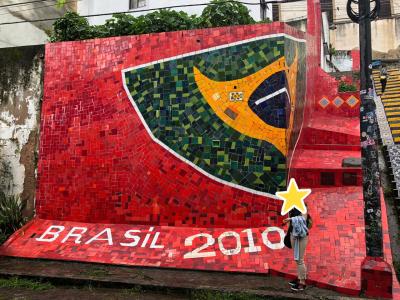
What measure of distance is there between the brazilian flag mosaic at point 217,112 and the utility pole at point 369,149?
1926 millimetres

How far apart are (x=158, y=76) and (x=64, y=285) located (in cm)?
421

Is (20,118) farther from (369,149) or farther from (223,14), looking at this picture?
(369,149)

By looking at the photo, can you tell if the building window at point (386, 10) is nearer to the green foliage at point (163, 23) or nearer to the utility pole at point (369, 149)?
the green foliage at point (163, 23)

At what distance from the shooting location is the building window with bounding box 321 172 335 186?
7.91 meters

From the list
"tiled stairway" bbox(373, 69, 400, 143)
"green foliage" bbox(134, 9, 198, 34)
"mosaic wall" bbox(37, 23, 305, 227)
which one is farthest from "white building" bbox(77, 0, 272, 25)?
"tiled stairway" bbox(373, 69, 400, 143)

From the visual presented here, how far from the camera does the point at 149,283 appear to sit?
5918 mm

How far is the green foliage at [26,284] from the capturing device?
6.18m

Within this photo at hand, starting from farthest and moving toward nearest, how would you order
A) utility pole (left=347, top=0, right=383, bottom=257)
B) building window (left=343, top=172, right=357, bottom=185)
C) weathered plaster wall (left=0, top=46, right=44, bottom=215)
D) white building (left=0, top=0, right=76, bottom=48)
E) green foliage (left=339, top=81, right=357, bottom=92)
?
white building (left=0, top=0, right=76, bottom=48), green foliage (left=339, top=81, right=357, bottom=92), weathered plaster wall (left=0, top=46, right=44, bottom=215), building window (left=343, top=172, right=357, bottom=185), utility pole (left=347, top=0, right=383, bottom=257)

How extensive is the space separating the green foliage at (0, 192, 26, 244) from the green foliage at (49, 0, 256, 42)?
3.86 metres

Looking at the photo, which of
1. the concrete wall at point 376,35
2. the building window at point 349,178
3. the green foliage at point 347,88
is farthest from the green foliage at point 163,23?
the concrete wall at point 376,35

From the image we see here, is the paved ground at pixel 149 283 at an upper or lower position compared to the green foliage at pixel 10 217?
lower

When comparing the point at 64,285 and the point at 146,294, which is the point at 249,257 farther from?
the point at 64,285

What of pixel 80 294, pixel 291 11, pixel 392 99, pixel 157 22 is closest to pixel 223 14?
pixel 157 22

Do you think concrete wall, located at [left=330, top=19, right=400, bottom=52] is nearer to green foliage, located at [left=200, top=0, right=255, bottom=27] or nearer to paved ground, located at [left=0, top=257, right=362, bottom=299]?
green foliage, located at [left=200, top=0, right=255, bottom=27]
